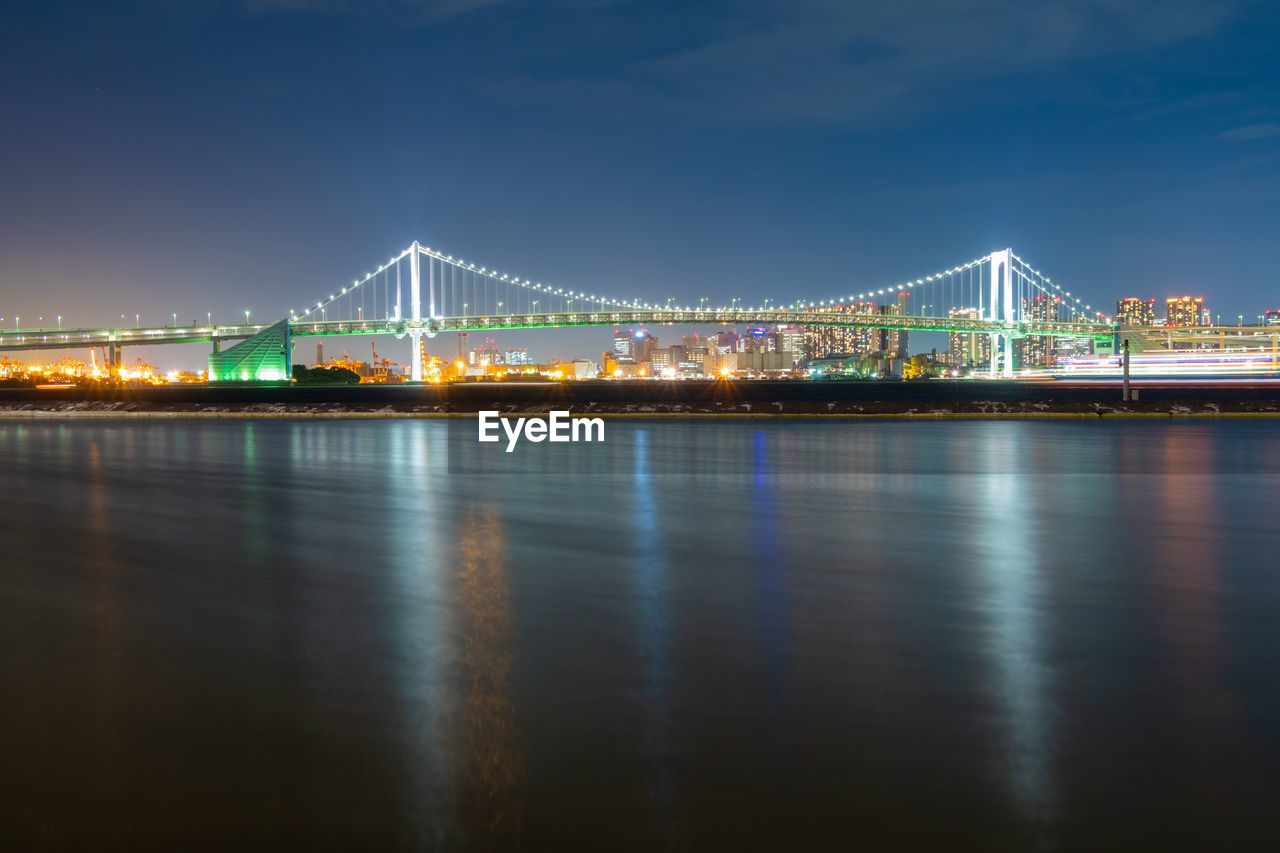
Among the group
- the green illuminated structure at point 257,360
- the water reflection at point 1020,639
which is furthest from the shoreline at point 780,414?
the green illuminated structure at point 257,360

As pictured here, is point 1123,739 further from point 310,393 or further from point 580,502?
point 310,393

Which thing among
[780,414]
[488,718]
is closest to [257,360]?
[780,414]

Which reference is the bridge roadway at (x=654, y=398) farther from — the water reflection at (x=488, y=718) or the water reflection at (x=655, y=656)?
the water reflection at (x=488, y=718)

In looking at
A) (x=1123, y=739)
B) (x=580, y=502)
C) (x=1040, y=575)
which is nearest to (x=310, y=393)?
(x=580, y=502)

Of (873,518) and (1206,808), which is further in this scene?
(873,518)

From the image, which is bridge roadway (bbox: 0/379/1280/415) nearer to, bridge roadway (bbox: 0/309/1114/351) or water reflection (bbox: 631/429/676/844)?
water reflection (bbox: 631/429/676/844)

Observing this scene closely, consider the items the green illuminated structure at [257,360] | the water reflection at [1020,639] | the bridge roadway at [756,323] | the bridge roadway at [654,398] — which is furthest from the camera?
the bridge roadway at [756,323]

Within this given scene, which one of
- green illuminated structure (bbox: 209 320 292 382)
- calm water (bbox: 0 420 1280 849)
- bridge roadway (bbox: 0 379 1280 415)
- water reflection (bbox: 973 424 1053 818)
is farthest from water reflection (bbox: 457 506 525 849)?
green illuminated structure (bbox: 209 320 292 382)
